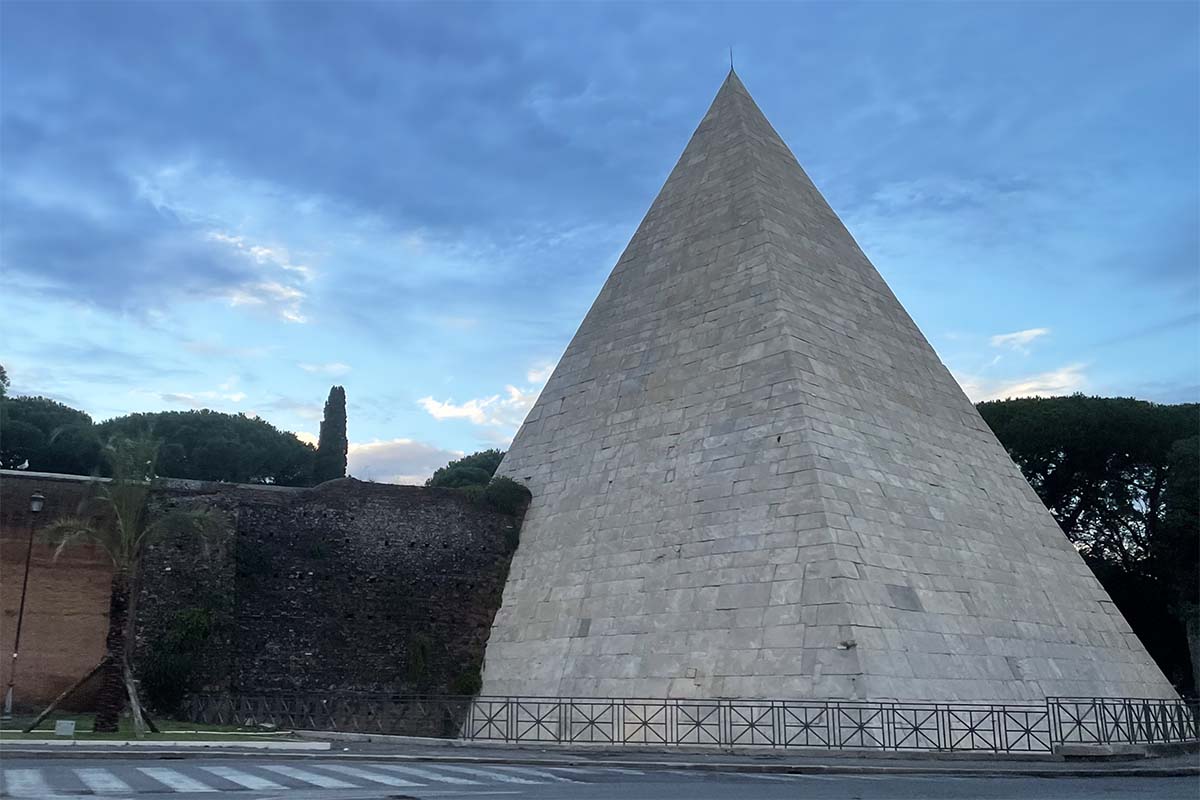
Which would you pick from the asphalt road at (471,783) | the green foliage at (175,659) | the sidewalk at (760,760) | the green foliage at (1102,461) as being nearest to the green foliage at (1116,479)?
the green foliage at (1102,461)

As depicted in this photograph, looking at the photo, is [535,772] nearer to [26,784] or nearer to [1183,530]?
[26,784]

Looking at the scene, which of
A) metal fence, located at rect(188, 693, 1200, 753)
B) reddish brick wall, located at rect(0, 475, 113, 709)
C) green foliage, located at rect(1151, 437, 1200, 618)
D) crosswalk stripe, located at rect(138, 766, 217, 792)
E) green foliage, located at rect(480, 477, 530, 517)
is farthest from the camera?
green foliage, located at rect(1151, 437, 1200, 618)

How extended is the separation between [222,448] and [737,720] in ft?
102

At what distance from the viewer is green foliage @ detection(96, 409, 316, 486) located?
1502 inches

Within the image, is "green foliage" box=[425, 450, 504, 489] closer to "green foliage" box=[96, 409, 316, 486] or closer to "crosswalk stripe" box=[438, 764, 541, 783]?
"green foliage" box=[96, 409, 316, 486]

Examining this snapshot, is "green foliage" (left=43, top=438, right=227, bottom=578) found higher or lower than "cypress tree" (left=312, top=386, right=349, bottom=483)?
lower

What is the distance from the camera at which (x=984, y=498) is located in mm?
16297

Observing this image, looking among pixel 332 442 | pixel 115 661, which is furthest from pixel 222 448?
pixel 115 661

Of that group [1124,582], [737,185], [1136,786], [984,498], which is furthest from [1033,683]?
[1124,582]

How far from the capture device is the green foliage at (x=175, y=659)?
14.5 m

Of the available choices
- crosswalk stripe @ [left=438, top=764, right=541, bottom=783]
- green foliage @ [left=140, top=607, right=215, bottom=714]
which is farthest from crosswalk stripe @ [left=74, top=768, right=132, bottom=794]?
green foliage @ [left=140, top=607, right=215, bottom=714]

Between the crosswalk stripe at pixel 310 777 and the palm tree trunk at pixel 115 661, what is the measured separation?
4.69m

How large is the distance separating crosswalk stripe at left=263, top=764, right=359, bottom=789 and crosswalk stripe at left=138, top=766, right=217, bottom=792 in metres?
0.76

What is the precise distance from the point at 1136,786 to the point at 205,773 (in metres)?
8.03
